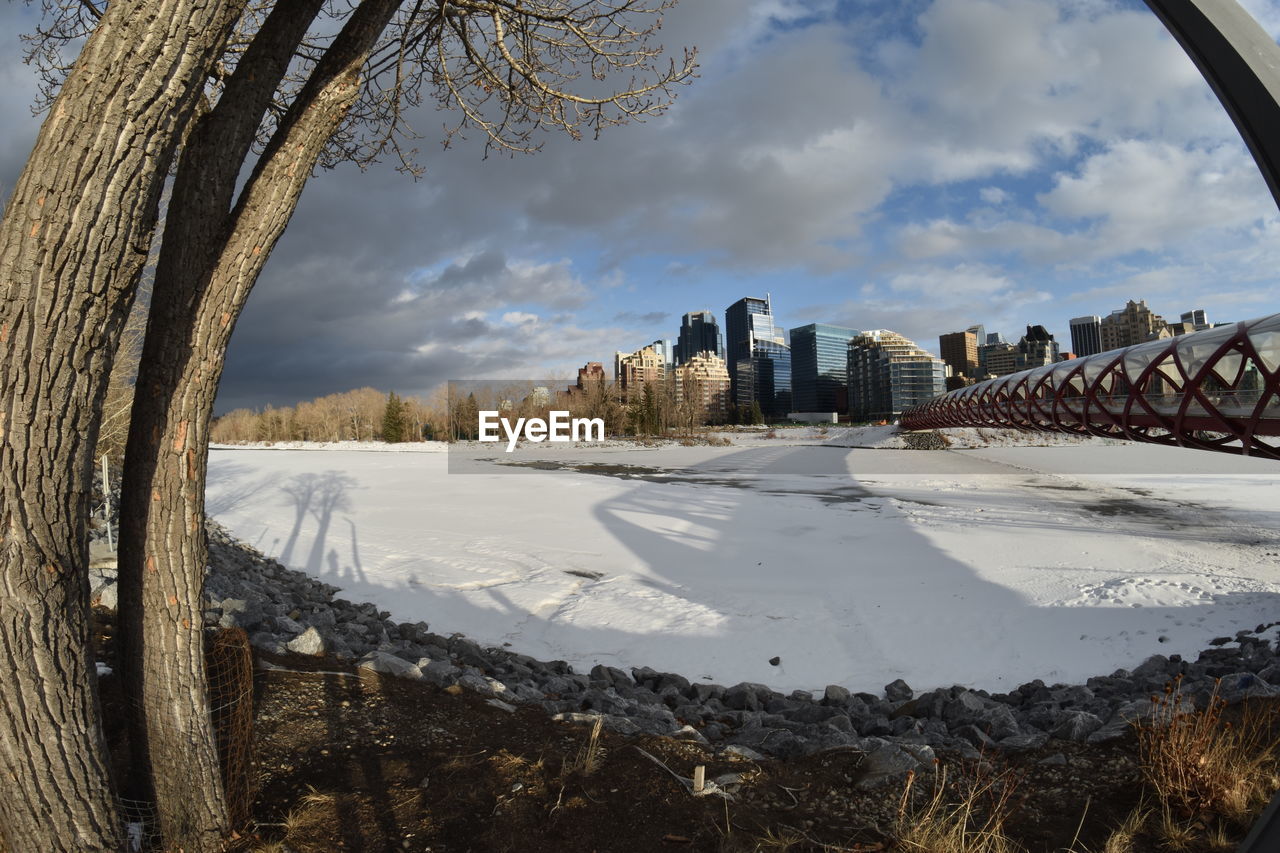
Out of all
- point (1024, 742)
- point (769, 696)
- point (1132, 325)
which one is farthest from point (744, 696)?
point (1132, 325)

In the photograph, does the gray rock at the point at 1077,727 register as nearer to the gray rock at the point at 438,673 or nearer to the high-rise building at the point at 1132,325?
the gray rock at the point at 438,673

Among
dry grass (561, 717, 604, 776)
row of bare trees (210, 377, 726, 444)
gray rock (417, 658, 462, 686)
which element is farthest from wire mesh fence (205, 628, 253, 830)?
row of bare trees (210, 377, 726, 444)

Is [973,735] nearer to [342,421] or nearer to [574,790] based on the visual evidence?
[574,790]

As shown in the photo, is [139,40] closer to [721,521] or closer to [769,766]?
[769,766]

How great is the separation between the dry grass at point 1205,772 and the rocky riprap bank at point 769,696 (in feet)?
1.86

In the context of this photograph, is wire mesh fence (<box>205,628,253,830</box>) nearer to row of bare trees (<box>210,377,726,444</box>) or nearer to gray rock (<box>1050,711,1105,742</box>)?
gray rock (<box>1050,711,1105,742</box>)

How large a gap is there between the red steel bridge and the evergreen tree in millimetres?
77394

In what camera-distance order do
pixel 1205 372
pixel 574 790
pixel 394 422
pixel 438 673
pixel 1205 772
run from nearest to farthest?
1. pixel 1205 772
2. pixel 574 790
3. pixel 438 673
4. pixel 1205 372
5. pixel 394 422

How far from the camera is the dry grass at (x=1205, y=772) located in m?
3.19

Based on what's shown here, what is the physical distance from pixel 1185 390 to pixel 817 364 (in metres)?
179

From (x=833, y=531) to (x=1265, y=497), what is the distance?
47.7 ft

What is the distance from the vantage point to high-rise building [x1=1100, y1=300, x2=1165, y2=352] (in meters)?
59.2

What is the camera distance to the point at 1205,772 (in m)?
3.26

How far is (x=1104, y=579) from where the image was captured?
983 cm
